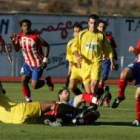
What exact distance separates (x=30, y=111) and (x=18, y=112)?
22cm

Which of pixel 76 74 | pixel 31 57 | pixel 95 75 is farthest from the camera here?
pixel 31 57

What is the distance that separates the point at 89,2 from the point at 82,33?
40738 millimetres

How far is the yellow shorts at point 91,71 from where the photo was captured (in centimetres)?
1681

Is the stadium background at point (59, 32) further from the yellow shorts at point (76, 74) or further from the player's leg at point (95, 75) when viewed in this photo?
the player's leg at point (95, 75)

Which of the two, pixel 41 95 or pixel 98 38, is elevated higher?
pixel 98 38

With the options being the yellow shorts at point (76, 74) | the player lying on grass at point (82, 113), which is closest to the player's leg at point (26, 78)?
the yellow shorts at point (76, 74)

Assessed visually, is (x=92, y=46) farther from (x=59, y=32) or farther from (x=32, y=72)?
(x=59, y=32)

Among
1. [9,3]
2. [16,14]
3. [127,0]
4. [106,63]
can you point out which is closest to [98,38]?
[106,63]

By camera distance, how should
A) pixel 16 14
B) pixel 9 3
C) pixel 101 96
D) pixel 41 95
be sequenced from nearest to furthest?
1. pixel 101 96
2. pixel 41 95
3. pixel 16 14
4. pixel 9 3

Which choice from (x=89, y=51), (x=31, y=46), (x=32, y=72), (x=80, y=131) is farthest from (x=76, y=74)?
(x=80, y=131)

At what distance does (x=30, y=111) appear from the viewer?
14.4 m

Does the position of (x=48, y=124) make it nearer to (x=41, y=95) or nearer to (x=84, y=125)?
(x=84, y=125)

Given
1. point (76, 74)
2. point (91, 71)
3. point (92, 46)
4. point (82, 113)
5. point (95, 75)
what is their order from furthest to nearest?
point (76, 74)
point (92, 46)
point (91, 71)
point (95, 75)
point (82, 113)

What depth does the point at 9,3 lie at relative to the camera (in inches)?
2135
